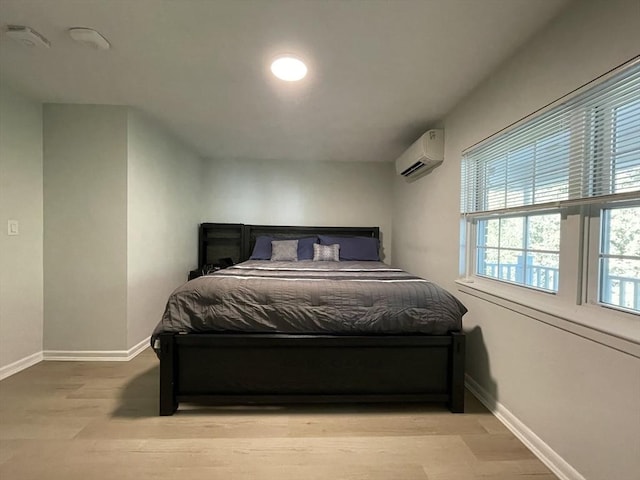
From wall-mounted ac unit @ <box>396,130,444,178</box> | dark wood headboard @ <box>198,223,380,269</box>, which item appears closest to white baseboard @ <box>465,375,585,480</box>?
wall-mounted ac unit @ <box>396,130,444,178</box>

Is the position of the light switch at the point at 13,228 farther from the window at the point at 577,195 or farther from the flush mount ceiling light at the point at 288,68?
the window at the point at 577,195

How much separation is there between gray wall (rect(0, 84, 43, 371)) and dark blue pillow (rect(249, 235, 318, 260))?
205cm

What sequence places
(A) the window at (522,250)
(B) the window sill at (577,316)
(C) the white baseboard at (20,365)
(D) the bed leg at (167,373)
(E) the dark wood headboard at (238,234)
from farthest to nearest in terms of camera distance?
(E) the dark wood headboard at (238,234) → (C) the white baseboard at (20,365) → (D) the bed leg at (167,373) → (A) the window at (522,250) → (B) the window sill at (577,316)

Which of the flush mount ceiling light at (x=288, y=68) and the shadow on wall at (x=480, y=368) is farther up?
the flush mount ceiling light at (x=288, y=68)

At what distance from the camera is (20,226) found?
2.30 metres

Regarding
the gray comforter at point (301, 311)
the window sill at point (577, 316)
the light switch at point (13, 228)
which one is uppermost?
the light switch at point (13, 228)

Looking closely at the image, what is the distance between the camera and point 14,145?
7.40 ft

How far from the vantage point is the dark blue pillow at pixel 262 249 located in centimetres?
379

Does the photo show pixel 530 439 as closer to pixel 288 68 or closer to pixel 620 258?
pixel 620 258

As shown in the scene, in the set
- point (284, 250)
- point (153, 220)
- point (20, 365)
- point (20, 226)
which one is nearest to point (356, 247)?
point (284, 250)

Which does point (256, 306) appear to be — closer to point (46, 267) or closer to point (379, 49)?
point (379, 49)

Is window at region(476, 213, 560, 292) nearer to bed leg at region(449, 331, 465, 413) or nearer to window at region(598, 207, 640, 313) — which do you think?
window at region(598, 207, 640, 313)

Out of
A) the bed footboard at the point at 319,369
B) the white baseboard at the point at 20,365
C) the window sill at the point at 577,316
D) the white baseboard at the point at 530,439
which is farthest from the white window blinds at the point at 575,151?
the white baseboard at the point at 20,365

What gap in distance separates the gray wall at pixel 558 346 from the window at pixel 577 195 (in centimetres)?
12
